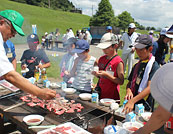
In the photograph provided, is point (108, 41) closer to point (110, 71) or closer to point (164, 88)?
point (110, 71)

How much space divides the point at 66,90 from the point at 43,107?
81cm

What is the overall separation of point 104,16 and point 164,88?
5530 centimetres

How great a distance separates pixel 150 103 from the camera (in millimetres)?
2842

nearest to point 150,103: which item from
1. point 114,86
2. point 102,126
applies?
point 114,86

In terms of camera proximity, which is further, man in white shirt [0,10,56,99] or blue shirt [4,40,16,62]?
blue shirt [4,40,16,62]

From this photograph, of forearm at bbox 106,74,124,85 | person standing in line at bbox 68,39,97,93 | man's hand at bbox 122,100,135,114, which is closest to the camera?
man's hand at bbox 122,100,135,114

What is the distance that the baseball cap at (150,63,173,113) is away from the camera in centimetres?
88

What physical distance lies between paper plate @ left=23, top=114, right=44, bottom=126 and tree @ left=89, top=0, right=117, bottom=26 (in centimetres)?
5216

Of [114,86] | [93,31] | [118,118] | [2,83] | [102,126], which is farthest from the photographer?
[93,31]

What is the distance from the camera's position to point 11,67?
2.13 meters

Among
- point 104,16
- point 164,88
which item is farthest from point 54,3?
point 164,88

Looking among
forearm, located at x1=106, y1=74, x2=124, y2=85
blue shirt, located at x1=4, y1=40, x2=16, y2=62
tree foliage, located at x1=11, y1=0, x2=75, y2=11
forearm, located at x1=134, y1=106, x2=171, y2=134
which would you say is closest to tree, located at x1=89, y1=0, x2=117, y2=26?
tree foliage, located at x1=11, y1=0, x2=75, y2=11

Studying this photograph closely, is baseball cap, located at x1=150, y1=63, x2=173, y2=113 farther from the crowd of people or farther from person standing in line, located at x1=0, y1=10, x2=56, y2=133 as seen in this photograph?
person standing in line, located at x1=0, y1=10, x2=56, y2=133

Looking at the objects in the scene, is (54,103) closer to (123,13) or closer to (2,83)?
(2,83)
